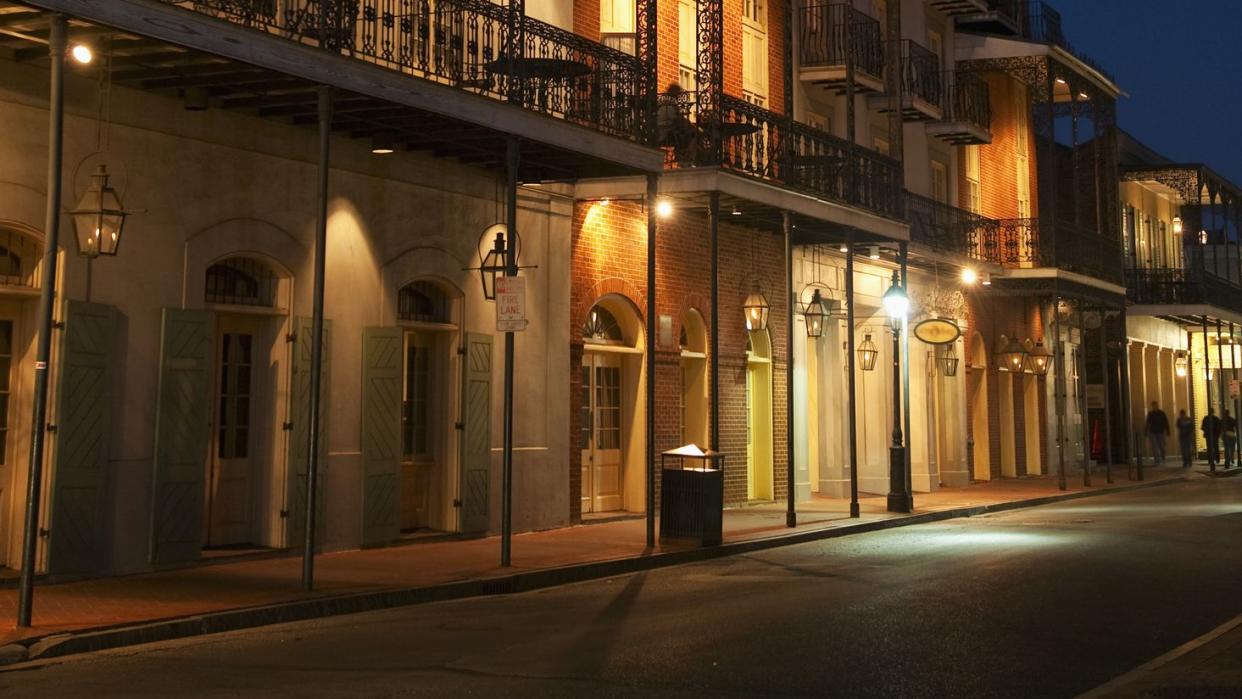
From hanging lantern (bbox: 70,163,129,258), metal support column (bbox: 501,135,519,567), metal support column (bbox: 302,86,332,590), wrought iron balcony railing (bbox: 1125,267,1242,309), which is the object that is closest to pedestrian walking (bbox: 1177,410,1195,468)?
wrought iron balcony railing (bbox: 1125,267,1242,309)

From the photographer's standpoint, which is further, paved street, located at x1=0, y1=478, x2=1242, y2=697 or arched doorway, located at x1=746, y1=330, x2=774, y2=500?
arched doorway, located at x1=746, y1=330, x2=774, y2=500

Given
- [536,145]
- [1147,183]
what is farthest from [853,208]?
[1147,183]

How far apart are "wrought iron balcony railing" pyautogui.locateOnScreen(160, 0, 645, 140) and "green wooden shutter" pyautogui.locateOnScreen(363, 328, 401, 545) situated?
292 cm

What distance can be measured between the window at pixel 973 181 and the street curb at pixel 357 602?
1416 cm

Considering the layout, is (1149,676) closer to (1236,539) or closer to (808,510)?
(1236,539)

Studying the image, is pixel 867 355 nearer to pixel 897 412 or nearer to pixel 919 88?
pixel 897 412

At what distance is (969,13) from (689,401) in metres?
13.2

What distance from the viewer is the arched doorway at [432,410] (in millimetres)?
16438

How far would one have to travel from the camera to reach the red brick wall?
18.8 metres

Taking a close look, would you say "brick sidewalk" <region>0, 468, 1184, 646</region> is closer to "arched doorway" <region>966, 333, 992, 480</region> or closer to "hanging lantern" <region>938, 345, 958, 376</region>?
"hanging lantern" <region>938, 345, 958, 376</region>

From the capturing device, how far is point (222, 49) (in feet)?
36.4

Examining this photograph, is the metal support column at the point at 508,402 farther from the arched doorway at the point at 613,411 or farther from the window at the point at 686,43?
the window at the point at 686,43

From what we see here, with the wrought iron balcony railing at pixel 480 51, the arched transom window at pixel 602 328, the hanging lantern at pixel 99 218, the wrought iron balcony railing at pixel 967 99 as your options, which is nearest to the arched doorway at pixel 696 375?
the arched transom window at pixel 602 328

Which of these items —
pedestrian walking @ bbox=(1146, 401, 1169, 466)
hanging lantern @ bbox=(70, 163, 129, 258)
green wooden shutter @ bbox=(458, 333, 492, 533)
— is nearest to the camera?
hanging lantern @ bbox=(70, 163, 129, 258)
